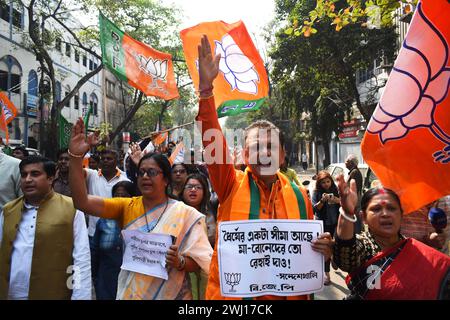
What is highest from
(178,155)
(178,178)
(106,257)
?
(178,155)

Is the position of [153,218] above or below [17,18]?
below

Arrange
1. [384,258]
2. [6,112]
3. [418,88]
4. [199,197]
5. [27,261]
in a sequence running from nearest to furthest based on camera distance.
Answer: [384,258], [418,88], [27,261], [199,197], [6,112]

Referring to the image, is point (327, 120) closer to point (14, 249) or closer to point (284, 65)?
point (284, 65)

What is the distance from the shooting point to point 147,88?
7449mm

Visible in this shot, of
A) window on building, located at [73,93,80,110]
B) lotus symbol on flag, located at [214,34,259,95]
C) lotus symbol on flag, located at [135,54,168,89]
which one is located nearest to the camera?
lotus symbol on flag, located at [214,34,259,95]

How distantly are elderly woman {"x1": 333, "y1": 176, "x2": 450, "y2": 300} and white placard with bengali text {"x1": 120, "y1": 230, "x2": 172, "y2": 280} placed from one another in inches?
37.8

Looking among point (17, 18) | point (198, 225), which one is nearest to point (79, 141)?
point (198, 225)

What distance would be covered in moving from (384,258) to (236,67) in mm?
4614

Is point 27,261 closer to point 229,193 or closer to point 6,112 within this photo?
point 229,193

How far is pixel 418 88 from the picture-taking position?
2420 mm

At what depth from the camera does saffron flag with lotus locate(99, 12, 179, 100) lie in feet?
23.8

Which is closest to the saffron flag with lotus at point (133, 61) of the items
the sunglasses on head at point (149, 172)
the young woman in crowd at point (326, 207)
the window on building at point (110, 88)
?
the young woman in crowd at point (326, 207)

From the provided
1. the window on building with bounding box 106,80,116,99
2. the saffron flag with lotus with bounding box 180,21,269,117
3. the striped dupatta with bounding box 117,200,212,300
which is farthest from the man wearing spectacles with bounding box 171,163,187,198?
the window on building with bounding box 106,80,116,99

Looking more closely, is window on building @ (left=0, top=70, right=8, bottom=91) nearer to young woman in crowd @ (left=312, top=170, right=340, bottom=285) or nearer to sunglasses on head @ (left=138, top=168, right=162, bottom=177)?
young woman in crowd @ (left=312, top=170, right=340, bottom=285)
